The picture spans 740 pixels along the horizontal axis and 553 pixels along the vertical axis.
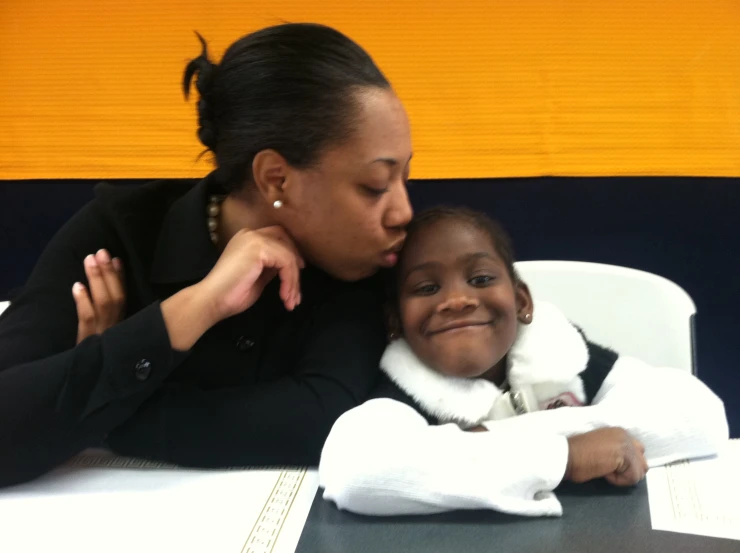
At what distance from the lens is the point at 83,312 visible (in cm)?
97

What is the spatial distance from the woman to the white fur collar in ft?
0.22

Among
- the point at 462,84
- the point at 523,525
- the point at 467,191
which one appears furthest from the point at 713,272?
the point at 523,525

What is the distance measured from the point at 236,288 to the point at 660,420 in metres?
0.62

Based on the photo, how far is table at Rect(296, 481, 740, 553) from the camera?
26.4 inches

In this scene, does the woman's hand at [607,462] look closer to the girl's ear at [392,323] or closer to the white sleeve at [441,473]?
the white sleeve at [441,473]

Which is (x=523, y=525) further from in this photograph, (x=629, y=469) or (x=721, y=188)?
(x=721, y=188)

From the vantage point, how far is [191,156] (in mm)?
1789

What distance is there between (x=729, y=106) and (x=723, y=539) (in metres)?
1.34

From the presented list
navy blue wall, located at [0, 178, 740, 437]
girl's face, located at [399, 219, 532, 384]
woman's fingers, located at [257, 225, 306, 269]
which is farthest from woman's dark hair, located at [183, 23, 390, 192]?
navy blue wall, located at [0, 178, 740, 437]

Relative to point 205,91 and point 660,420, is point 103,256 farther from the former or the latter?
point 660,420

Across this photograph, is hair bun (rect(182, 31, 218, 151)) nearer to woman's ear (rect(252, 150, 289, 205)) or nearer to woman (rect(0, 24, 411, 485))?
woman (rect(0, 24, 411, 485))

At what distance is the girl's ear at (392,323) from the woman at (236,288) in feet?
0.08

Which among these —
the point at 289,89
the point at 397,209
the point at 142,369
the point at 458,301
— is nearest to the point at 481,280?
the point at 458,301

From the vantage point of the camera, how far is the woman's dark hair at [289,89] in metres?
0.96
